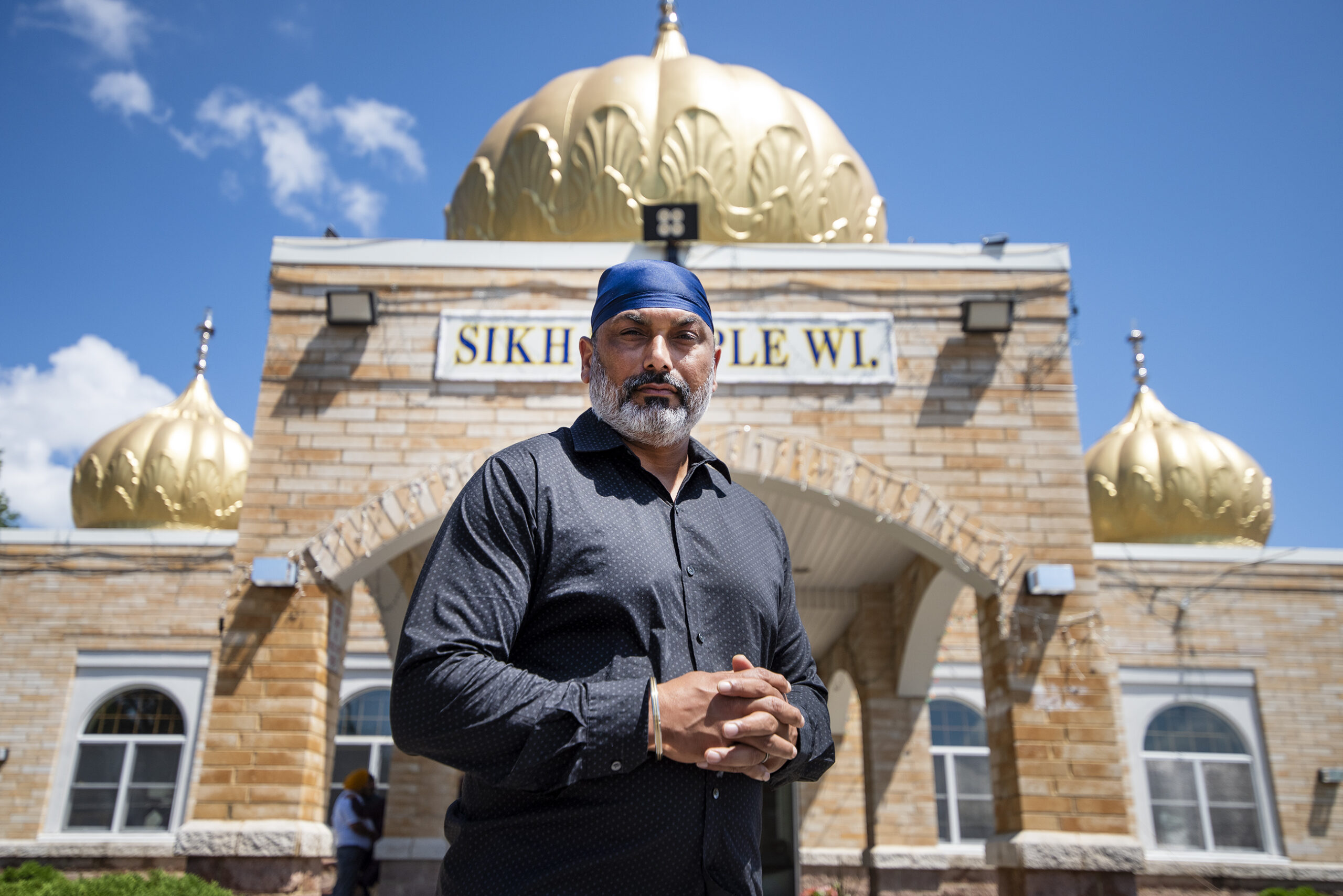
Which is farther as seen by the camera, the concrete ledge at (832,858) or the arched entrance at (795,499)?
the concrete ledge at (832,858)

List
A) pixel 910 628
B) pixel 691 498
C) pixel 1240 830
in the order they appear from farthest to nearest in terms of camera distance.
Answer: pixel 1240 830
pixel 910 628
pixel 691 498

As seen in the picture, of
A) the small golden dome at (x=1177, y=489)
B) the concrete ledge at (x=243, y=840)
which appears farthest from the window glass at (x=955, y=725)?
the concrete ledge at (x=243, y=840)

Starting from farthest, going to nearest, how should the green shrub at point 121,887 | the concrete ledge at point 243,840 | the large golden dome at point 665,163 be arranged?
the large golden dome at point 665,163, the concrete ledge at point 243,840, the green shrub at point 121,887

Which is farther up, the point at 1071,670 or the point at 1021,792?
the point at 1071,670

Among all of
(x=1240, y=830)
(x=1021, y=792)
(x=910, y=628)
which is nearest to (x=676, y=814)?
(x=1021, y=792)

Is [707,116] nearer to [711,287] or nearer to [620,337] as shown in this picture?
[711,287]

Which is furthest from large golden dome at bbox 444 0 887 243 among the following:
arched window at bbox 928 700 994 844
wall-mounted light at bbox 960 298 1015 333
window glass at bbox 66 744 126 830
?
window glass at bbox 66 744 126 830

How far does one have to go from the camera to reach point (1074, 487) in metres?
6.71

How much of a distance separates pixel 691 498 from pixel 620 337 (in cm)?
31

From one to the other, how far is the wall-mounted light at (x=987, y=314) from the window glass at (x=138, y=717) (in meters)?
9.52

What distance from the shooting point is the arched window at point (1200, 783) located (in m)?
10.8

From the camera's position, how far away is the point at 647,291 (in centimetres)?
175

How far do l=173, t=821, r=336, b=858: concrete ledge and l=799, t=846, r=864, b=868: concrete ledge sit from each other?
643 cm

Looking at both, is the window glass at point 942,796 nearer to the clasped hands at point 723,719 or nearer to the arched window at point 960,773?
the arched window at point 960,773
